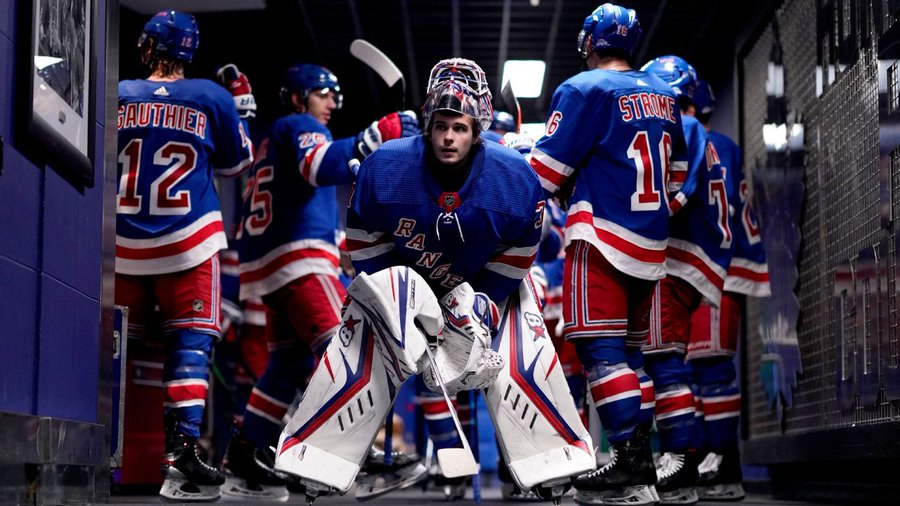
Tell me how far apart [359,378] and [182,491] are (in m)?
1.28

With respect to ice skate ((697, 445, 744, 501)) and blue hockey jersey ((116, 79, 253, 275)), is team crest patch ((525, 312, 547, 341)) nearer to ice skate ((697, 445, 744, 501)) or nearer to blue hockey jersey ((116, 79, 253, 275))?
blue hockey jersey ((116, 79, 253, 275))

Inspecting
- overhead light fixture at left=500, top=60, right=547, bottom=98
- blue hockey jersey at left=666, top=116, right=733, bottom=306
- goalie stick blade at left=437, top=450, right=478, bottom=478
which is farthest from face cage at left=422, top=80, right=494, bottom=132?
overhead light fixture at left=500, top=60, right=547, bottom=98

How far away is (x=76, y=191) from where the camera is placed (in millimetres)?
3596

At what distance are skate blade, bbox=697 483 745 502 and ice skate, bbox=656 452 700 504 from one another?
372 millimetres

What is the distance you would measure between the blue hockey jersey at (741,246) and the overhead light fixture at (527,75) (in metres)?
3.48

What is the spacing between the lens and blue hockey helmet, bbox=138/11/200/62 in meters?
4.88

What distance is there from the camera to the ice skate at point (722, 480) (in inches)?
199

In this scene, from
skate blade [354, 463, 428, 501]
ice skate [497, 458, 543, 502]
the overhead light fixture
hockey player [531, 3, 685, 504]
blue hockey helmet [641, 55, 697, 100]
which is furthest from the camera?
the overhead light fixture

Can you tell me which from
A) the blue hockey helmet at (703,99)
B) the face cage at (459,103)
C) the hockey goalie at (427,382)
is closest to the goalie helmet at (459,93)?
the face cage at (459,103)

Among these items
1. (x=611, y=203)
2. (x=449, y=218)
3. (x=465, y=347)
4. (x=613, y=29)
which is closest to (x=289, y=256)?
(x=611, y=203)

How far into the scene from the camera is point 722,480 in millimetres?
5051

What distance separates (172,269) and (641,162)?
175 centimetres

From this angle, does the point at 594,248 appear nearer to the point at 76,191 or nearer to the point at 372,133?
the point at 372,133

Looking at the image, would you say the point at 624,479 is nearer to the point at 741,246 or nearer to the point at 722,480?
the point at 722,480
